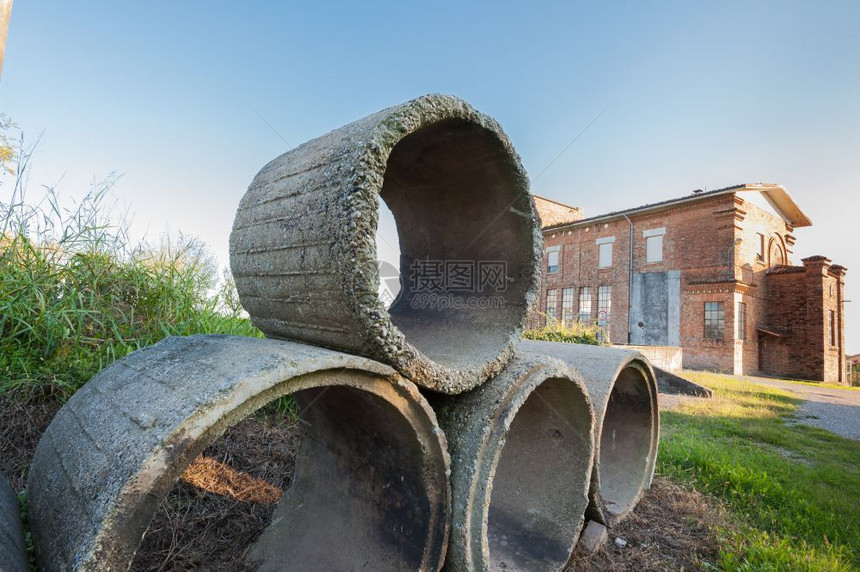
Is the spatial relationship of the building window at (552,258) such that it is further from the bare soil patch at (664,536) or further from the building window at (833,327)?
the bare soil patch at (664,536)

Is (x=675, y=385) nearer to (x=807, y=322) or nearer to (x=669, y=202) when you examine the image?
(x=669, y=202)

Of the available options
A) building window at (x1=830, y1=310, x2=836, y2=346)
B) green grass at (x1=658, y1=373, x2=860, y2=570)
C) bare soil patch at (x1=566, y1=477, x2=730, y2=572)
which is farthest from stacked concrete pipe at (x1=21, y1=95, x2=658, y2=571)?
building window at (x1=830, y1=310, x2=836, y2=346)

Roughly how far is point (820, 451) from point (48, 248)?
7.58m

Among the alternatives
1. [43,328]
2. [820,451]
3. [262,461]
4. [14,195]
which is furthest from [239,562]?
[820,451]

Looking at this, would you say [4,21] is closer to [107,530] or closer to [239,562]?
[107,530]

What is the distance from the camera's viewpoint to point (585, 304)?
22.5 meters

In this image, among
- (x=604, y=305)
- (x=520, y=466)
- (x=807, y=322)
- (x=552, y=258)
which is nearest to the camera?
(x=520, y=466)

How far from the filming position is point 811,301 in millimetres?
18391

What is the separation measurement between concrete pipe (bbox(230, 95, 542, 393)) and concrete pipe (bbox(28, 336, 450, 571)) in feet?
0.48

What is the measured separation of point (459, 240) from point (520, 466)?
137cm

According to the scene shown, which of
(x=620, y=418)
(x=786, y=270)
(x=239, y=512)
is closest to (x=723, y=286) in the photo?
(x=786, y=270)

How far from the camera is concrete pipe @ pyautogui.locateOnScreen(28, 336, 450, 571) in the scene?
1.01m

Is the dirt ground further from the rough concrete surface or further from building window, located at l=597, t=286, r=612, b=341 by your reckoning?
building window, located at l=597, t=286, r=612, b=341

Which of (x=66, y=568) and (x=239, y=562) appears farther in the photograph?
(x=239, y=562)
